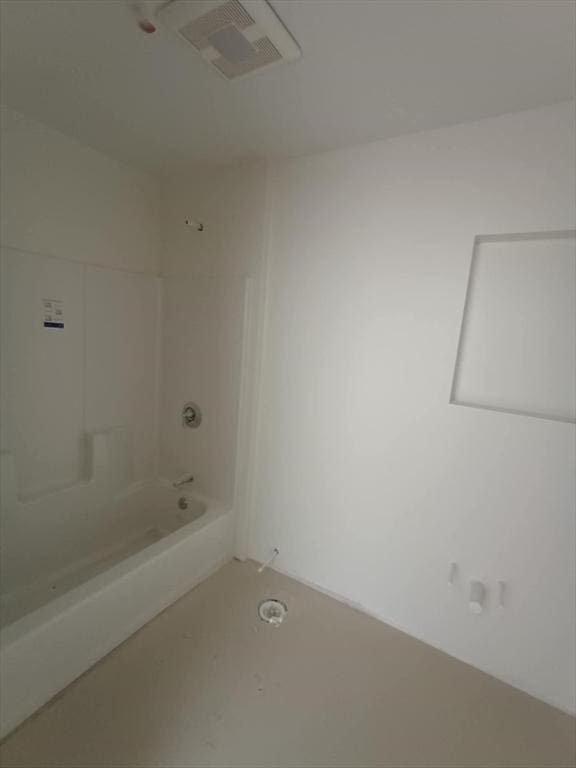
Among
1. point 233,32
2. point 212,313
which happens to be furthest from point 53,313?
point 233,32

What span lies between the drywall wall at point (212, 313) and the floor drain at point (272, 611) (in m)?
0.55

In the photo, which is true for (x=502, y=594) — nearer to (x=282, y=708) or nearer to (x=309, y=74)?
(x=282, y=708)

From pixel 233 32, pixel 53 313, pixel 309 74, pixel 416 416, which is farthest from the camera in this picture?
pixel 53 313

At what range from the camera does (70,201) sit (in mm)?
1661

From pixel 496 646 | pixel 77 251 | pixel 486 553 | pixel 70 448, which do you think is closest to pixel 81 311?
pixel 77 251

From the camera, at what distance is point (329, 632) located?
159cm

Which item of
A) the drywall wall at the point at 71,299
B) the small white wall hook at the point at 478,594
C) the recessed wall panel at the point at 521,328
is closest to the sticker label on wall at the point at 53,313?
the drywall wall at the point at 71,299

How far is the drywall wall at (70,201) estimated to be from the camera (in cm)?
146

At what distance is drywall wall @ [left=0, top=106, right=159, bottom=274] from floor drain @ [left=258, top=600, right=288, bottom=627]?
1.98 meters

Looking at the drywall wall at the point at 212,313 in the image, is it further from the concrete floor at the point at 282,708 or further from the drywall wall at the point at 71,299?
the concrete floor at the point at 282,708

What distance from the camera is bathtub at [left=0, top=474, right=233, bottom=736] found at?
1122 mm

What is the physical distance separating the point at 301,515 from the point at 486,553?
2.86ft

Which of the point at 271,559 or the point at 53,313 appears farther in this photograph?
the point at 271,559

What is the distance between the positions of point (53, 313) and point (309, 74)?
1497 millimetres
